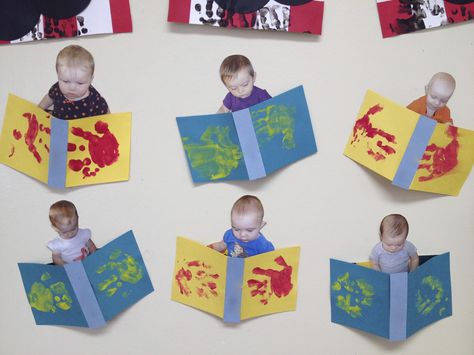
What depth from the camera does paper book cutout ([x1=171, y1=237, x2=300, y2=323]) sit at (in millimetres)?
1354

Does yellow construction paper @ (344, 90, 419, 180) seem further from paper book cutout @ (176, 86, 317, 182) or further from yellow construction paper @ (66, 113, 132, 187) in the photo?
yellow construction paper @ (66, 113, 132, 187)

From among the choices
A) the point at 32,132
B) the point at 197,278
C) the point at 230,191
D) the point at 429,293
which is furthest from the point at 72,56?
the point at 429,293

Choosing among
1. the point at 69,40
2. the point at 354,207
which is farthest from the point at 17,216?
the point at 354,207

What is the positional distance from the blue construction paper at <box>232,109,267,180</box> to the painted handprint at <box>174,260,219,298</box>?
22 centimetres

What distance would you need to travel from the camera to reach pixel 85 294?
52.9 inches

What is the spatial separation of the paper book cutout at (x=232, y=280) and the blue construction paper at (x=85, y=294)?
0.54 ft

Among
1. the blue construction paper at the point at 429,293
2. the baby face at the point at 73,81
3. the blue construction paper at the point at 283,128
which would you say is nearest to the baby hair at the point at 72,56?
the baby face at the point at 73,81

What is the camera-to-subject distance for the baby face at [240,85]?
132 cm

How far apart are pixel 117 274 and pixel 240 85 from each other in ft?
1.53

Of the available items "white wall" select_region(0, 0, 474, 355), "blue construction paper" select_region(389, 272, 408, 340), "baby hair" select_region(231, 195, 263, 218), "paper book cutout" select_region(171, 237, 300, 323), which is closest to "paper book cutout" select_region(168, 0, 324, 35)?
"white wall" select_region(0, 0, 474, 355)

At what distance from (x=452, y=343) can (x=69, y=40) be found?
3.42 feet

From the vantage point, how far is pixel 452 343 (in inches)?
56.8

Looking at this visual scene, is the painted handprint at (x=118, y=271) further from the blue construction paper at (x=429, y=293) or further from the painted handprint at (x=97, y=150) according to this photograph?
the blue construction paper at (x=429, y=293)

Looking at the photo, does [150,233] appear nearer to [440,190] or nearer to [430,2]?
[440,190]
